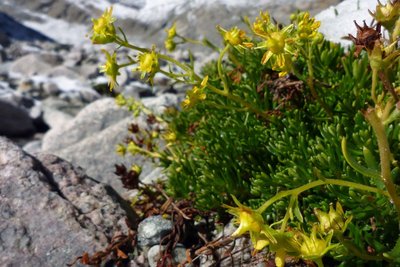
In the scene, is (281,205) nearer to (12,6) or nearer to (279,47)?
(279,47)

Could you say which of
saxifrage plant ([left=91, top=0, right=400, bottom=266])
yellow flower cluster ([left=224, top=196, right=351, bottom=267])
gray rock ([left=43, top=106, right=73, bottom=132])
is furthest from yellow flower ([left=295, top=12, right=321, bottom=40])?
gray rock ([left=43, top=106, right=73, bottom=132])

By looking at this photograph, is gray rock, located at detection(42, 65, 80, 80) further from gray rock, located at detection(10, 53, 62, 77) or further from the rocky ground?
the rocky ground

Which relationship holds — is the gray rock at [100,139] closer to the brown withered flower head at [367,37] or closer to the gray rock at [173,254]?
the gray rock at [173,254]

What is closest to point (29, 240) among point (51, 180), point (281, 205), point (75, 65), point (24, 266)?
point (24, 266)

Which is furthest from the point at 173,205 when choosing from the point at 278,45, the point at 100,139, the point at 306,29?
the point at 100,139

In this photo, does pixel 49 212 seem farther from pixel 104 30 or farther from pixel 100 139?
pixel 100 139
